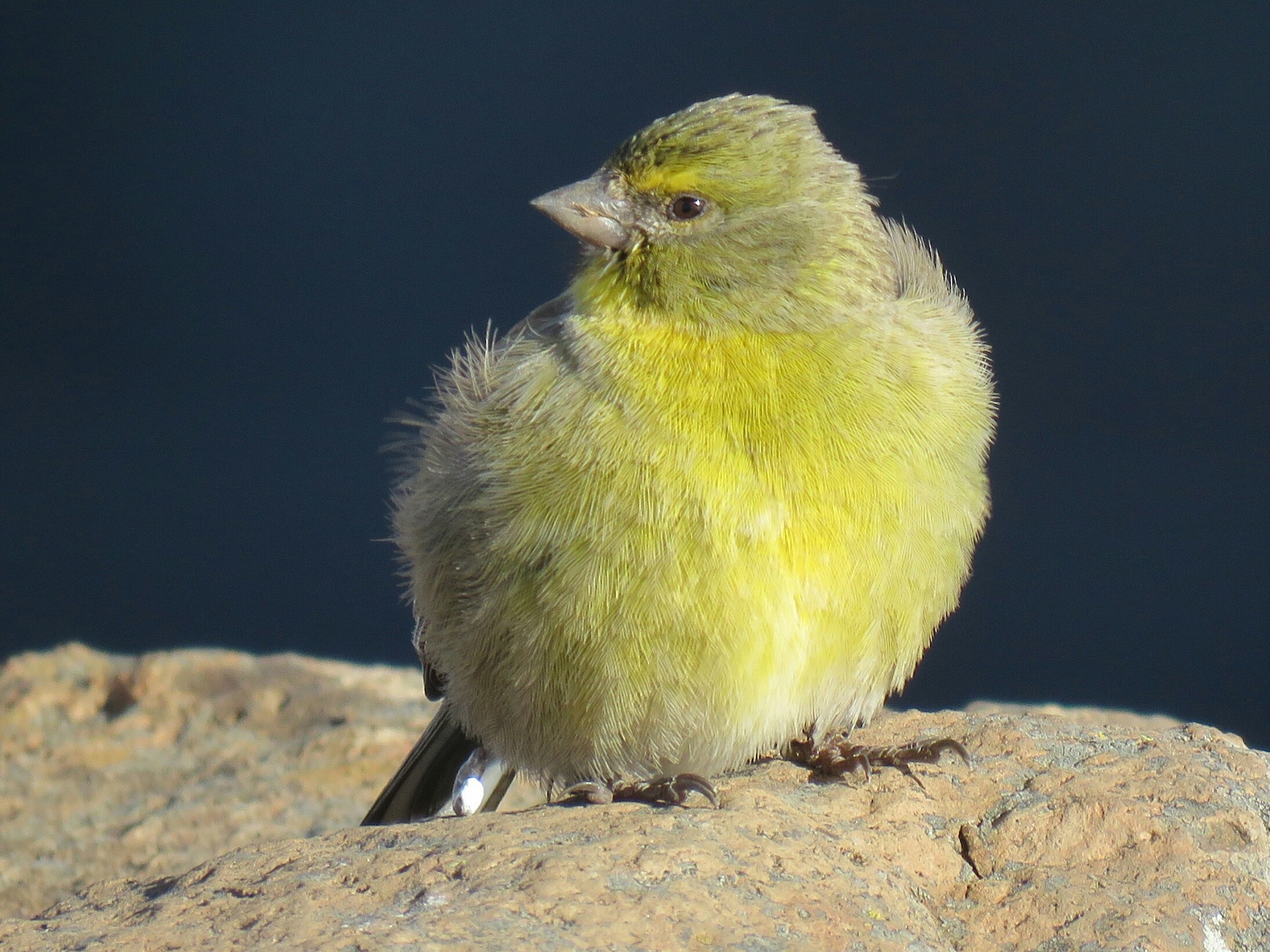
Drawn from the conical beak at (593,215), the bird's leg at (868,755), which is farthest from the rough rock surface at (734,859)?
the conical beak at (593,215)

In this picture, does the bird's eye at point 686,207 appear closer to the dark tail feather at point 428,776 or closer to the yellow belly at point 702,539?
the yellow belly at point 702,539

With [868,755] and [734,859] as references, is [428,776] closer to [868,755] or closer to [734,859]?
[868,755]

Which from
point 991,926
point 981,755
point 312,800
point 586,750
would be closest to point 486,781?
point 312,800

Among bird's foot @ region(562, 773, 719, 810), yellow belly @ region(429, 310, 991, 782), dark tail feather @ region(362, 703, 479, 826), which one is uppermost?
yellow belly @ region(429, 310, 991, 782)

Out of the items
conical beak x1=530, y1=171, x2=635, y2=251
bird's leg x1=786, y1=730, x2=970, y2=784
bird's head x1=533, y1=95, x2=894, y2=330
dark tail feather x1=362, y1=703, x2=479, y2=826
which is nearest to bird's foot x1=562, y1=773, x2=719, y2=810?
bird's leg x1=786, y1=730, x2=970, y2=784

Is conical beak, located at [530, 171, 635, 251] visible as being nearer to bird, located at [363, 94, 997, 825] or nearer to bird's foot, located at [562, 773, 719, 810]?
bird, located at [363, 94, 997, 825]
